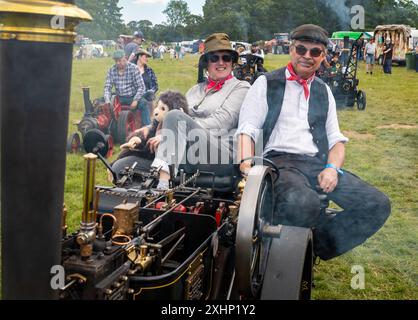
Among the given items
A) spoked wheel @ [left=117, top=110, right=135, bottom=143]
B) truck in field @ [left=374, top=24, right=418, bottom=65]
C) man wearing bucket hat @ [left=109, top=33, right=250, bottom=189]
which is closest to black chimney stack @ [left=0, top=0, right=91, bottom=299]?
man wearing bucket hat @ [left=109, top=33, right=250, bottom=189]

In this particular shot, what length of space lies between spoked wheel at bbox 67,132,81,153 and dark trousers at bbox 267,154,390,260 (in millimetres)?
4782

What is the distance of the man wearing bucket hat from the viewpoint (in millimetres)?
3346

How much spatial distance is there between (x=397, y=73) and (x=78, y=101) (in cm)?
1739

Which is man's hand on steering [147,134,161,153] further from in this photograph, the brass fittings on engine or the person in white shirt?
Answer: the person in white shirt

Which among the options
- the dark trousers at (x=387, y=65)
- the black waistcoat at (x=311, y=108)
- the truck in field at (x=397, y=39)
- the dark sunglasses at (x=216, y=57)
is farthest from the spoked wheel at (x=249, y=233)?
the dark trousers at (x=387, y=65)

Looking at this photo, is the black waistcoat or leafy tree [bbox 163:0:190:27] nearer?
the black waistcoat

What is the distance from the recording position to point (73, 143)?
7.35 metres

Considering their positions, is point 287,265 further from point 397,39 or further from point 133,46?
point 397,39

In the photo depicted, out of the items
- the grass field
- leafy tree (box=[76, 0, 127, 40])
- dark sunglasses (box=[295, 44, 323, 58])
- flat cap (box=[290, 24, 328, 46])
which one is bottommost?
the grass field

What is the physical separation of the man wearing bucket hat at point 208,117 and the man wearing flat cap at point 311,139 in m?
0.36

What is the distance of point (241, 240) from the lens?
1988 millimetres

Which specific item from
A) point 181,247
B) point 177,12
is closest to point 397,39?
point 177,12

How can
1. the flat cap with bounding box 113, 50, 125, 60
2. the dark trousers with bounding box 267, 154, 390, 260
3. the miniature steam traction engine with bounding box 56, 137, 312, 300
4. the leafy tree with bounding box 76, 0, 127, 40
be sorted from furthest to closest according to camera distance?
the flat cap with bounding box 113, 50, 125, 60
the leafy tree with bounding box 76, 0, 127, 40
the dark trousers with bounding box 267, 154, 390, 260
the miniature steam traction engine with bounding box 56, 137, 312, 300

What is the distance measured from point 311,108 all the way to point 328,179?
537 millimetres
